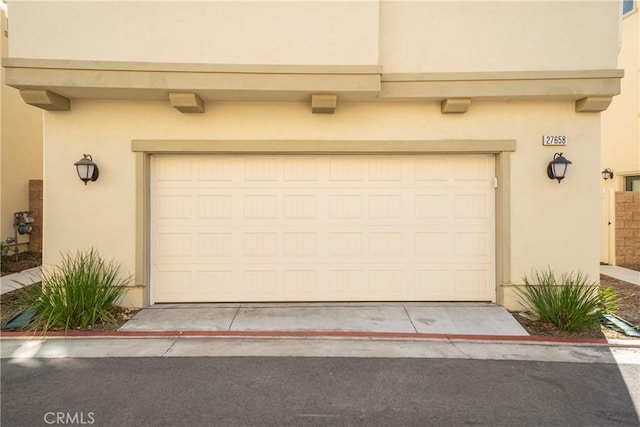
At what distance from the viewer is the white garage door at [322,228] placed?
6.14 metres

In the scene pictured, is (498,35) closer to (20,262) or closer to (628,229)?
(628,229)

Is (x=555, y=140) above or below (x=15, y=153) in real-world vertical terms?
below

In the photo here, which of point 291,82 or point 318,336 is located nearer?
point 318,336

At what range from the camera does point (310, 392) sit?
3543mm

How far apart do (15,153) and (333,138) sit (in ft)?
29.2

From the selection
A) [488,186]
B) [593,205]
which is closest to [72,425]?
[488,186]

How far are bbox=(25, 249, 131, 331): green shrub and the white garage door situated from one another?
0.83m

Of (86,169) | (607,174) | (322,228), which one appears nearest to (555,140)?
(322,228)

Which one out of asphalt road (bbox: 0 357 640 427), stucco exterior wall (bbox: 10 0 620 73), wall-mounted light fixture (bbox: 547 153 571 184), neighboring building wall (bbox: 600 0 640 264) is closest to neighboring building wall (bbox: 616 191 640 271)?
neighboring building wall (bbox: 600 0 640 264)

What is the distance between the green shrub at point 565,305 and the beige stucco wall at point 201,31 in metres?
4.25

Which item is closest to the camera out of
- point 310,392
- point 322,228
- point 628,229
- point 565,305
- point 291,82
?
point 310,392

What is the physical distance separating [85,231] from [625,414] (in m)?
7.13

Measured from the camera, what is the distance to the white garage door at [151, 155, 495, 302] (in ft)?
20.1

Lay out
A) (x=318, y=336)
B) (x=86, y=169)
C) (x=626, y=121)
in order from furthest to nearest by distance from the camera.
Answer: (x=626, y=121) < (x=86, y=169) < (x=318, y=336)
